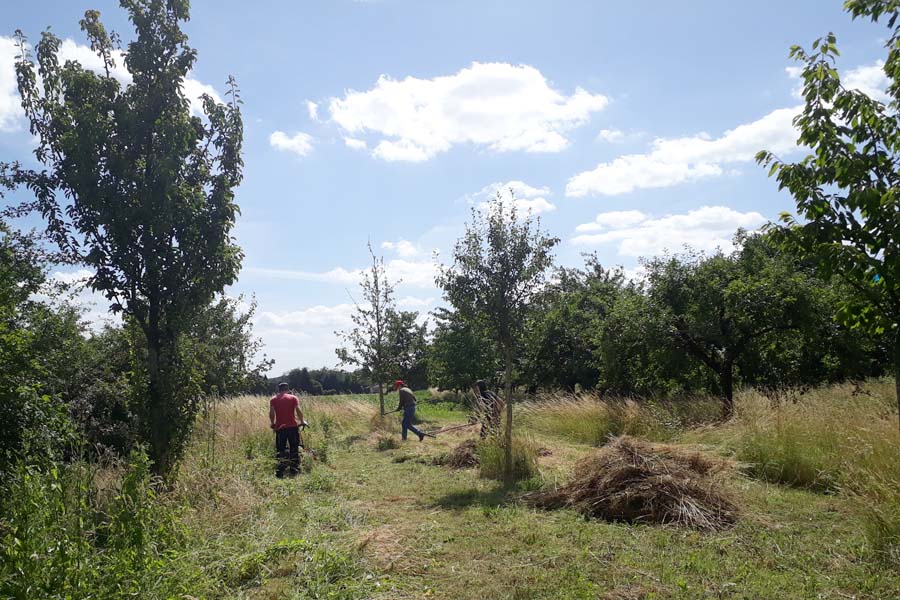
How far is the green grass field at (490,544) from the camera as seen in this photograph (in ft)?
15.8

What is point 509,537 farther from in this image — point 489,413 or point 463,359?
point 463,359

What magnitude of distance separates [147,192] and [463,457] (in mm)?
7283

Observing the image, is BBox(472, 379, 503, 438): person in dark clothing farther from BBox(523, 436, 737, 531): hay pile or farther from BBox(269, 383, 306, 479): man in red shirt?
BBox(269, 383, 306, 479): man in red shirt

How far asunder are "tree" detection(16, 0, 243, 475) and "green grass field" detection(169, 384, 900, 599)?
1.32m

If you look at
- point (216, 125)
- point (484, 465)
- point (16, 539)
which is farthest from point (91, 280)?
point (484, 465)

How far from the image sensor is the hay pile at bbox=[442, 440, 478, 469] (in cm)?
1131

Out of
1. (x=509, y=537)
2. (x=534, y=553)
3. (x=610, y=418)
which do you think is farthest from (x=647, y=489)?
(x=610, y=418)

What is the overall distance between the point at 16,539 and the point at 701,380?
54.7 feet

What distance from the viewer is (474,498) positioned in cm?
852

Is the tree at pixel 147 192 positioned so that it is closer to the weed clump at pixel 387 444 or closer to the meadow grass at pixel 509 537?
the meadow grass at pixel 509 537

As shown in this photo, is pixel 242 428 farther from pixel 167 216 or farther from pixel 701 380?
pixel 701 380

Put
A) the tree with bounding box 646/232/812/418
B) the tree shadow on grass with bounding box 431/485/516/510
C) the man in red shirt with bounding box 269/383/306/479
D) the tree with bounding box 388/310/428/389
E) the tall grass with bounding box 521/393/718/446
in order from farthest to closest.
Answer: the tree with bounding box 388/310/428/389 → the tree with bounding box 646/232/812/418 → the tall grass with bounding box 521/393/718/446 → the man in red shirt with bounding box 269/383/306/479 → the tree shadow on grass with bounding box 431/485/516/510

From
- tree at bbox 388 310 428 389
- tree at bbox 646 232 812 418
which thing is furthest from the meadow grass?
tree at bbox 388 310 428 389

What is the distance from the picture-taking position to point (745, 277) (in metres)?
15.4
